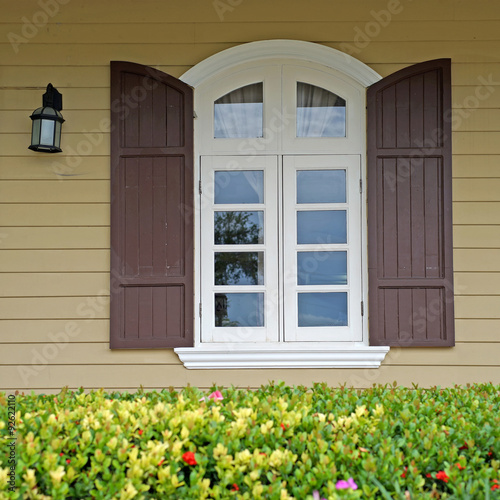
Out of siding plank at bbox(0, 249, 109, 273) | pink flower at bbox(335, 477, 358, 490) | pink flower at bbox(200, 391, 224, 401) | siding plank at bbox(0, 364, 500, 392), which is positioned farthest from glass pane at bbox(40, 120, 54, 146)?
pink flower at bbox(335, 477, 358, 490)

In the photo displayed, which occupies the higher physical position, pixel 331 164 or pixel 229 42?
pixel 229 42

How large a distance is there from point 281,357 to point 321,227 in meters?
0.81

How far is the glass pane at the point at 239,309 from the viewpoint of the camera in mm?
3658

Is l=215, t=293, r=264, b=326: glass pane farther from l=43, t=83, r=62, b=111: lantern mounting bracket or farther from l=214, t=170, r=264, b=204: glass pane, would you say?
l=43, t=83, r=62, b=111: lantern mounting bracket

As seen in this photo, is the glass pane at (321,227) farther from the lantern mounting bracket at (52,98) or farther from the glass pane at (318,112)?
the lantern mounting bracket at (52,98)

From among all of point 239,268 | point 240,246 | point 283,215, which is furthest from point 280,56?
point 239,268

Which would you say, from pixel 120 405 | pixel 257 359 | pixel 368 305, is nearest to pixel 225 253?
pixel 257 359

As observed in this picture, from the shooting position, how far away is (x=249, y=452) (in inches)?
59.9

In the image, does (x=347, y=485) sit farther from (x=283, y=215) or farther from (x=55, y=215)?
(x=55, y=215)

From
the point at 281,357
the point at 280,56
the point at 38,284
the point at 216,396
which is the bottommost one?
the point at 281,357

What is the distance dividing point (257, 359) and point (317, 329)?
0.40 metres

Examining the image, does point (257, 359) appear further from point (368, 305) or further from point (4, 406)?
point (4, 406)

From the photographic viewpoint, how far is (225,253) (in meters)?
3.70

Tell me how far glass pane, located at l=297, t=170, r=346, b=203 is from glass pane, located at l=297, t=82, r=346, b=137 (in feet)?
0.78
